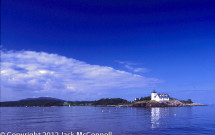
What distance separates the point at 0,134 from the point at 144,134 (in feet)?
101

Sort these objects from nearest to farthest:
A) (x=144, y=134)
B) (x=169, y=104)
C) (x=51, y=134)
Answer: (x=144, y=134)
(x=51, y=134)
(x=169, y=104)

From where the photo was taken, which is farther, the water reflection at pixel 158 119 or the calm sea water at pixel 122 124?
the water reflection at pixel 158 119

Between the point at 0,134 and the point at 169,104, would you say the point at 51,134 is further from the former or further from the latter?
the point at 169,104

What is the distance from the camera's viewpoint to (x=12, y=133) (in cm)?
4425

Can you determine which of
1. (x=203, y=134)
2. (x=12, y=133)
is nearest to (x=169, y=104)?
(x=203, y=134)

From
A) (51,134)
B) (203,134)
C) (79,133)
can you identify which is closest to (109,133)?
(79,133)

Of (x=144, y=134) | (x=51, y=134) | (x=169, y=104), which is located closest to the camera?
(x=144, y=134)

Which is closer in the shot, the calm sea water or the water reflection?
the calm sea water

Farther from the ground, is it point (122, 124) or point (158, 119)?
point (122, 124)

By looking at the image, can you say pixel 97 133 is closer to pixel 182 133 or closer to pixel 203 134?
pixel 182 133

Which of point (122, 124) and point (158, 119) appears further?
point (158, 119)

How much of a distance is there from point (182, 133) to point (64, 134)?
25278 millimetres

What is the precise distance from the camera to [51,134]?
4359 centimetres

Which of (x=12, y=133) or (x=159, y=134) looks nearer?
(x=159, y=134)
